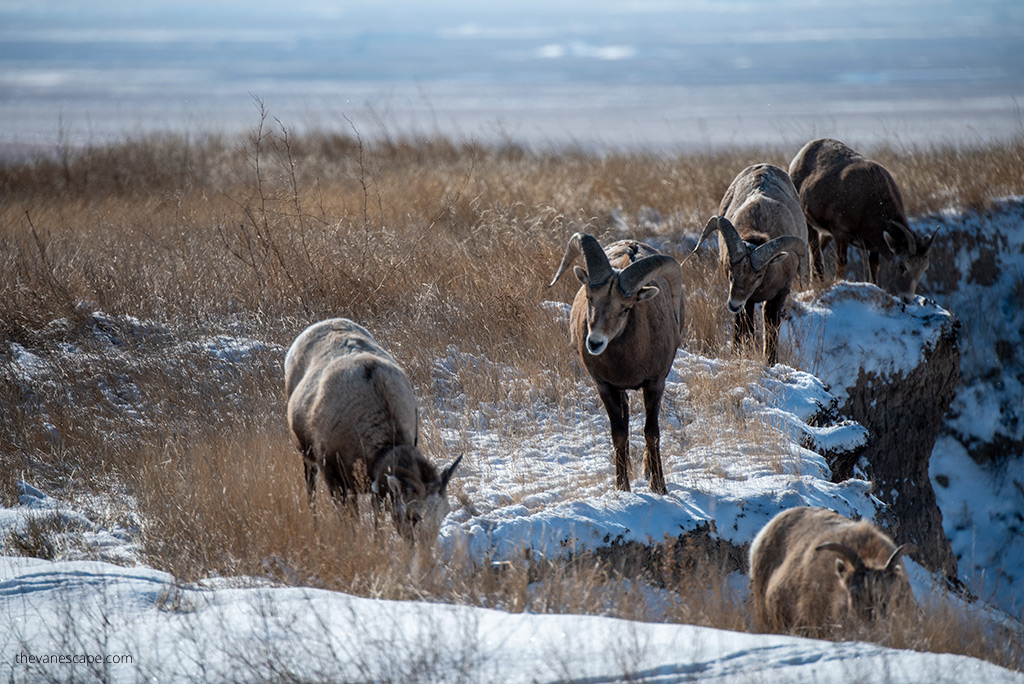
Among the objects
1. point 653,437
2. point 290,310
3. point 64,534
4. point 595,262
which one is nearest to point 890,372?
point 653,437

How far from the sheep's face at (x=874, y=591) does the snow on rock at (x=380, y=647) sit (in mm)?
259

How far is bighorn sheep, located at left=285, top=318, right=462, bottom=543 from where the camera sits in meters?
5.15

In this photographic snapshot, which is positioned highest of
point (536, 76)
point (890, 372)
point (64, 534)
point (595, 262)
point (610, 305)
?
point (536, 76)

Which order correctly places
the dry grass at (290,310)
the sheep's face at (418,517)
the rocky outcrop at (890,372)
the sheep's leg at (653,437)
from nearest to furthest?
the sheep's face at (418,517) → the dry grass at (290,310) → the sheep's leg at (653,437) → the rocky outcrop at (890,372)

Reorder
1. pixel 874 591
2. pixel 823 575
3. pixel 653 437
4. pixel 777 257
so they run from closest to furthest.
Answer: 1. pixel 874 591
2. pixel 823 575
3. pixel 653 437
4. pixel 777 257

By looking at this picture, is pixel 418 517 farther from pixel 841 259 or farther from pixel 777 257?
pixel 841 259

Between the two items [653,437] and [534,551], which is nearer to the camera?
[534,551]

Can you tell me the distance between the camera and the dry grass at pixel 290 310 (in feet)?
18.0

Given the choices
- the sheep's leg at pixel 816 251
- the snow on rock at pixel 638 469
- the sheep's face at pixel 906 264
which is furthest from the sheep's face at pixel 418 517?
the sheep's face at pixel 906 264

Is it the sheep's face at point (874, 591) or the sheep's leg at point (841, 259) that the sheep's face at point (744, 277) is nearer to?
the sheep's face at point (874, 591)

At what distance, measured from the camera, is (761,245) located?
8305 millimetres

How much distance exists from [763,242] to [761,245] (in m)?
0.55

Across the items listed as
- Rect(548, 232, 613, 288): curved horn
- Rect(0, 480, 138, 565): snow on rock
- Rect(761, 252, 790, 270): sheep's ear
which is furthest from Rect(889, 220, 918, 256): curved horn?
Rect(0, 480, 138, 565): snow on rock

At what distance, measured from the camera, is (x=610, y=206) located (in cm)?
1468
